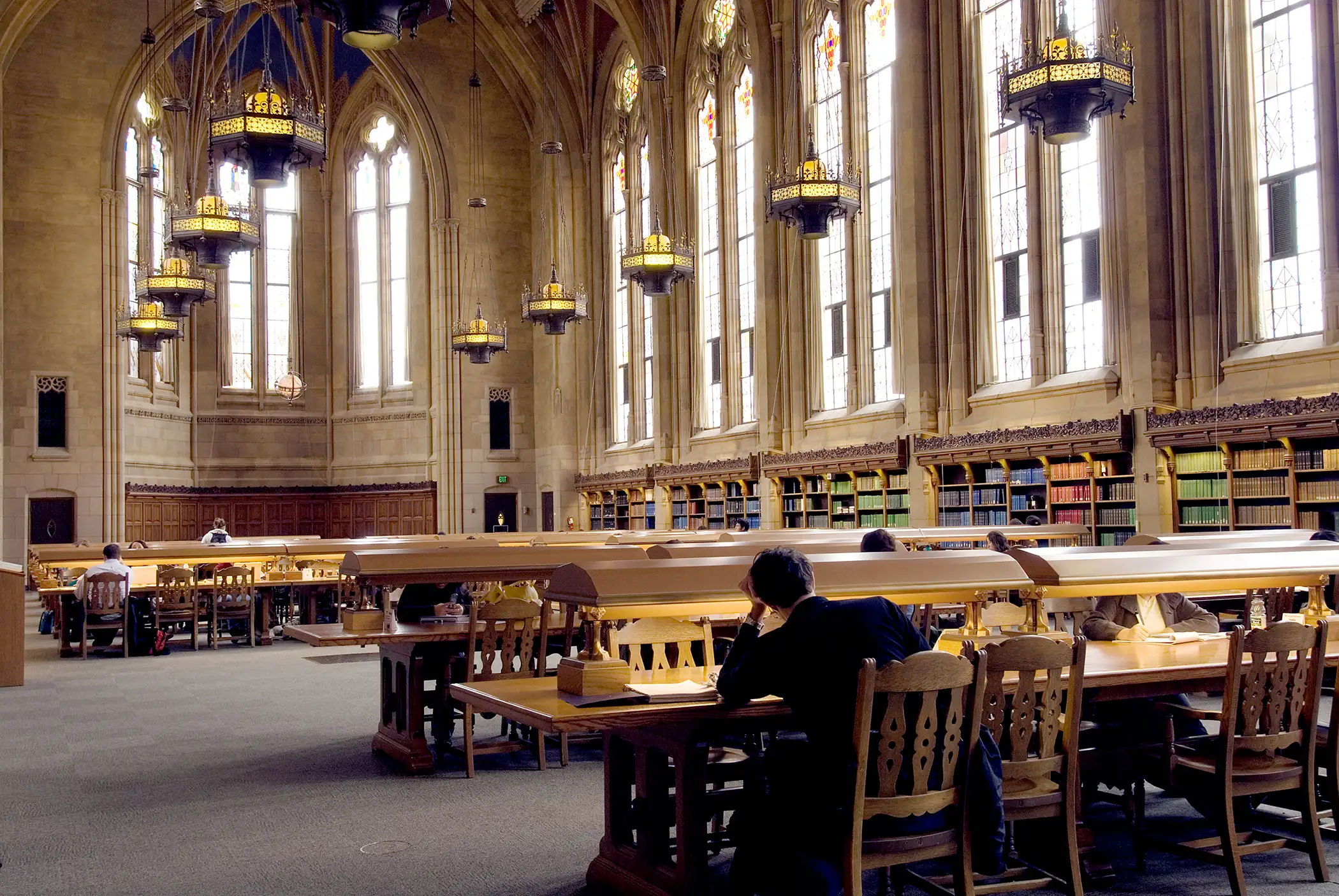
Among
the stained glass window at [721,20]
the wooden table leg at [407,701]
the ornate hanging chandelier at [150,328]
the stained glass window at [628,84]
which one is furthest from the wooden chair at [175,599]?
the stained glass window at [628,84]

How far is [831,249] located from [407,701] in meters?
12.7

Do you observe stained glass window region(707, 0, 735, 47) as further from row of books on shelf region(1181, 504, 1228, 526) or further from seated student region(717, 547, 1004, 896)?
seated student region(717, 547, 1004, 896)

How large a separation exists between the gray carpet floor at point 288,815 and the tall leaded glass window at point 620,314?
52.7ft

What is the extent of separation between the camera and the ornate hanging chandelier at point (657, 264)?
15.0 metres

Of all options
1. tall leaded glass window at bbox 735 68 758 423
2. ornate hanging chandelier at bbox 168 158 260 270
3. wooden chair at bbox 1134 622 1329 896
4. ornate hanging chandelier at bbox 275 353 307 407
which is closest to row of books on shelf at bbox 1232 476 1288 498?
wooden chair at bbox 1134 622 1329 896

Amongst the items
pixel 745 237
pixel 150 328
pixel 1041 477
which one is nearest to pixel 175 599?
pixel 150 328

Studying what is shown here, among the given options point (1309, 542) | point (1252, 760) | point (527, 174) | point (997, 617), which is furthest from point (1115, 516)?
point (527, 174)

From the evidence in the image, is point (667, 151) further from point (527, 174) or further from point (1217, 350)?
point (1217, 350)

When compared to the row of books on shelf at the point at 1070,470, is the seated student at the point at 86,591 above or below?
below

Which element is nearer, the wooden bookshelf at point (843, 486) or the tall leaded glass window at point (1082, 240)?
the tall leaded glass window at point (1082, 240)

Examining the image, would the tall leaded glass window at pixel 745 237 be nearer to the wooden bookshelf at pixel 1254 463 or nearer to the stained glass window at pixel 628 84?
the stained glass window at pixel 628 84

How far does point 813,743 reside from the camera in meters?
3.48

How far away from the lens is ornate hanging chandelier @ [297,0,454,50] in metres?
7.06

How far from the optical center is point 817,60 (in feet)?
60.1
